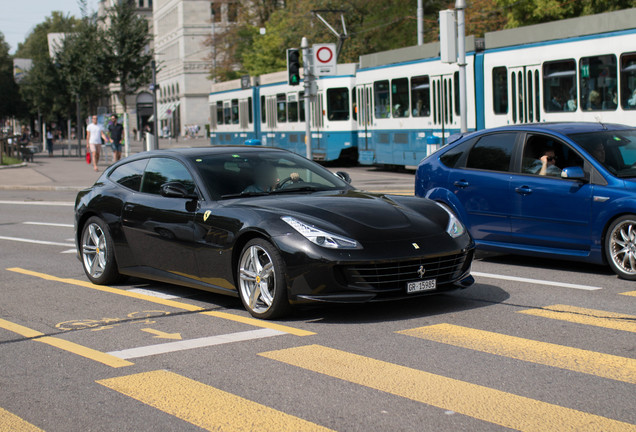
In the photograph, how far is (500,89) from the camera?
22766 millimetres

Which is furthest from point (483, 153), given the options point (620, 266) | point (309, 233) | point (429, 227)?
point (309, 233)

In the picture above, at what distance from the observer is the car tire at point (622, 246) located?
8.70 m

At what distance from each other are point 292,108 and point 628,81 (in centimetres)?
1871

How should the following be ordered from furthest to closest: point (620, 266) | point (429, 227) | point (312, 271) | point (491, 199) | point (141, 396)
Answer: point (491, 199) → point (620, 266) → point (429, 227) → point (312, 271) → point (141, 396)

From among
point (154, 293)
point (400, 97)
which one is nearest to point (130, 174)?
point (154, 293)

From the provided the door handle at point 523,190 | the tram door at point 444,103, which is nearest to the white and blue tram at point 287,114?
the tram door at point 444,103

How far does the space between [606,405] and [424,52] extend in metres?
22.1

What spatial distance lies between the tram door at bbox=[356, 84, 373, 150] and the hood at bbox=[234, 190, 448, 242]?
22085mm

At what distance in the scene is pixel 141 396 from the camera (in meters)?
5.17

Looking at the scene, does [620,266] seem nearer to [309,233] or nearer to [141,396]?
[309,233]

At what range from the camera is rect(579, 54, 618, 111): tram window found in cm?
1919

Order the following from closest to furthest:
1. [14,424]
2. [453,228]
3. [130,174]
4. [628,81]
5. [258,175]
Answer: [14,424]
[453,228]
[258,175]
[130,174]
[628,81]

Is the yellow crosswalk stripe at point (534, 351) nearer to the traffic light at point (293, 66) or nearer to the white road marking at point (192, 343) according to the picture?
the white road marking at point (192, 343)

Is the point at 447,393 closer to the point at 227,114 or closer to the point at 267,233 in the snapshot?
the point at 267,233
